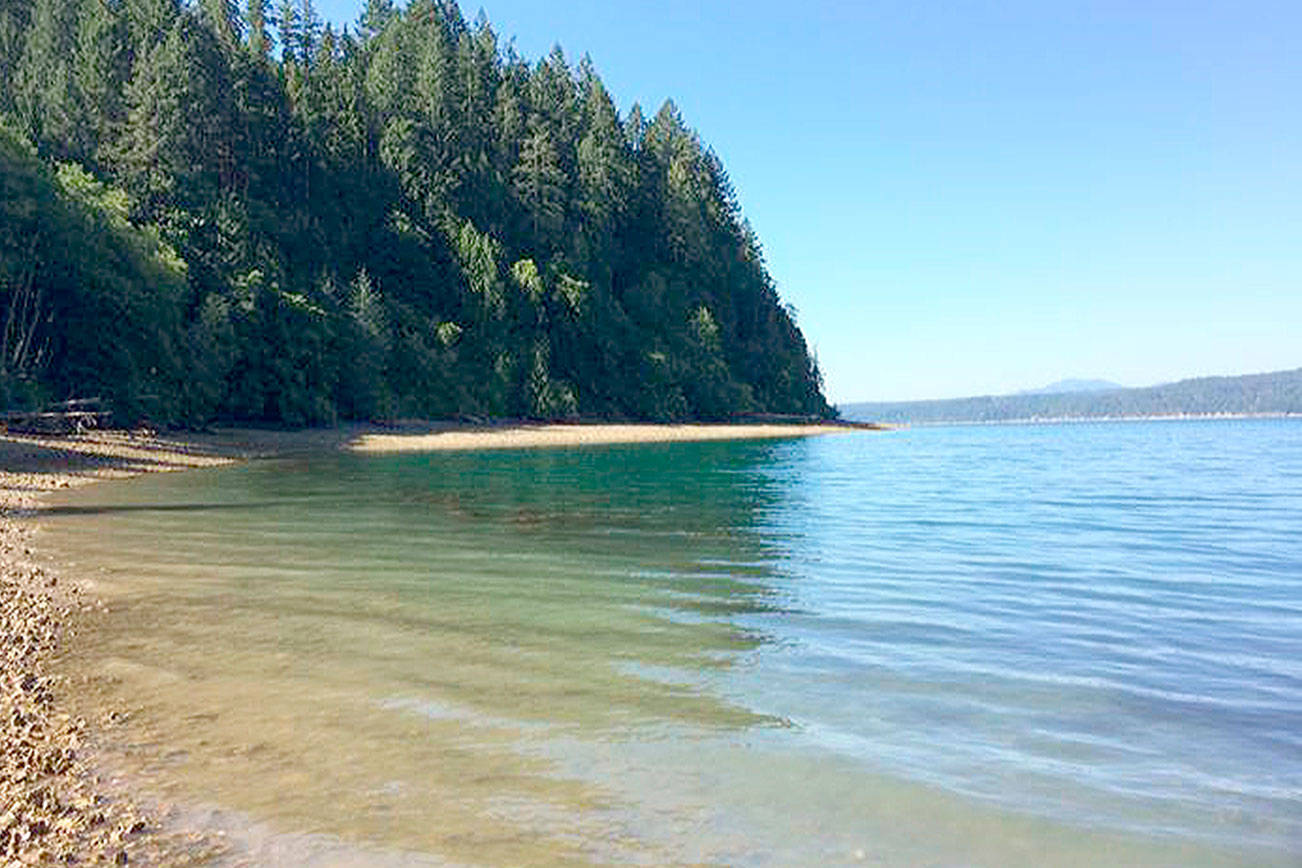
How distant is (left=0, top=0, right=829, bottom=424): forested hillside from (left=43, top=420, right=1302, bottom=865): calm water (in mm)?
33259

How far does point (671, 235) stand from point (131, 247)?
257ft

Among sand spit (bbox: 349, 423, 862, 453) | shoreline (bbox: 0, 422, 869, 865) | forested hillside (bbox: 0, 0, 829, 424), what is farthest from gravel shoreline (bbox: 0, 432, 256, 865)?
sand spit (bbox: 349, 423, 862, 453)

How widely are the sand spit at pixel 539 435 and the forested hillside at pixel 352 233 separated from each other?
14.7 ft

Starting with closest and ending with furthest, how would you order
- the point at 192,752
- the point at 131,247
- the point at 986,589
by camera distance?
the point at 192,752 → the point at 986,589 → the point at 131,247

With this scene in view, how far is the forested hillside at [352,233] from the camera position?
47.2m

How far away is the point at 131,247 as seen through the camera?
47438 millimetres

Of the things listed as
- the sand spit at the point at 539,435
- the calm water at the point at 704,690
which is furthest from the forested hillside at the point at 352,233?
the calm water at the point at 704,690

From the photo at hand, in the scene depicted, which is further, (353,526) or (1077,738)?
(353,526)

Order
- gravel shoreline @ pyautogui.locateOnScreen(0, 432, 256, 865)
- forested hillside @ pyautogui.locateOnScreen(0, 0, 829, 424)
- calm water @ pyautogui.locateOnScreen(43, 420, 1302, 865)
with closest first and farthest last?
gravel shoreline @ pyautogui.locateOnScreen(0, 432, 256, 865), calm water @ pyautogui.locateOnScreen(43, 420, 1302, 865), forested hillside @ pyautogui.locateOnScreen(0, 0, 829, 424)

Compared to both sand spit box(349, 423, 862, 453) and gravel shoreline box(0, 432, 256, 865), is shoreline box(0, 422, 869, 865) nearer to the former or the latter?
gravel shoreline box(0, 432, 256, 865)

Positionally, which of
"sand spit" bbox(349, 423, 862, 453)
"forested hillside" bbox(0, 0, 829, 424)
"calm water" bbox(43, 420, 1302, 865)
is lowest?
"calm water" bbox(43, 420, 1302, 865)

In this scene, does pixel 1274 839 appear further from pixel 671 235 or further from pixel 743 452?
pixel 671 235

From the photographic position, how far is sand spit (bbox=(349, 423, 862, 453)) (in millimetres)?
60781

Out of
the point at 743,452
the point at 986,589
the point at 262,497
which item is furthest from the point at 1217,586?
the point at 743,452
